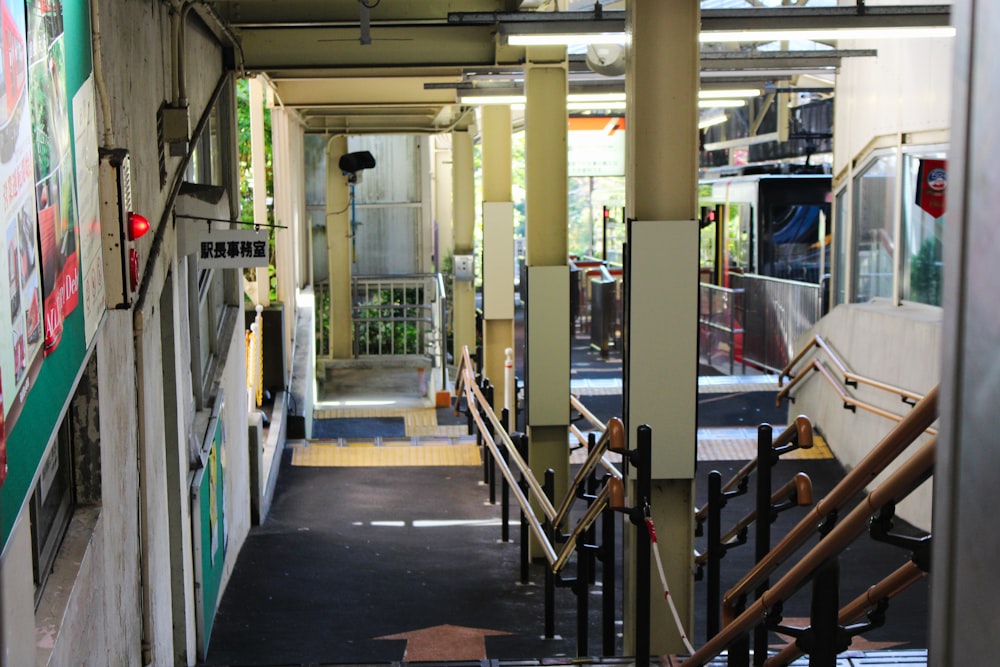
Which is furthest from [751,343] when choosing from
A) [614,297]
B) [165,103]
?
[165,103]

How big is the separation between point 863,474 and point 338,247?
16.2 metres

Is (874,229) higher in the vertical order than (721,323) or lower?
higher

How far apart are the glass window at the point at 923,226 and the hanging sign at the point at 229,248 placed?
205 inches

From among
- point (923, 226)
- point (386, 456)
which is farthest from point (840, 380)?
point (386, 456)

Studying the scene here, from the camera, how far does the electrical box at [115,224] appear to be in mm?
4254

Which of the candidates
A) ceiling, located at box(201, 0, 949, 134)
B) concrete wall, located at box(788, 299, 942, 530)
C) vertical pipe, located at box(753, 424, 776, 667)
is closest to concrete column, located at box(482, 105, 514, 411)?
ceiling, located at box(201, 0, 949, 134)

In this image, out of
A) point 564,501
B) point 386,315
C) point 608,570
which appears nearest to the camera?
point 608,570

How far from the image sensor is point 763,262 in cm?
1675

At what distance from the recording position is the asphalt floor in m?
6.60

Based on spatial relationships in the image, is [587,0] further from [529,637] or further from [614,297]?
[614,297]

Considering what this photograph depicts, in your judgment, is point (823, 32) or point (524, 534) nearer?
point (823, 32)

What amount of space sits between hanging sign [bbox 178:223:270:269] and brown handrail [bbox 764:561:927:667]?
12.9ft

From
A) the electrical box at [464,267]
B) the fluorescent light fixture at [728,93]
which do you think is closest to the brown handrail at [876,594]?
the fluorescent light fixture at [728,93]

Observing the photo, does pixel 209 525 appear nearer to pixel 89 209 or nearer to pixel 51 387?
pixel 89 209
